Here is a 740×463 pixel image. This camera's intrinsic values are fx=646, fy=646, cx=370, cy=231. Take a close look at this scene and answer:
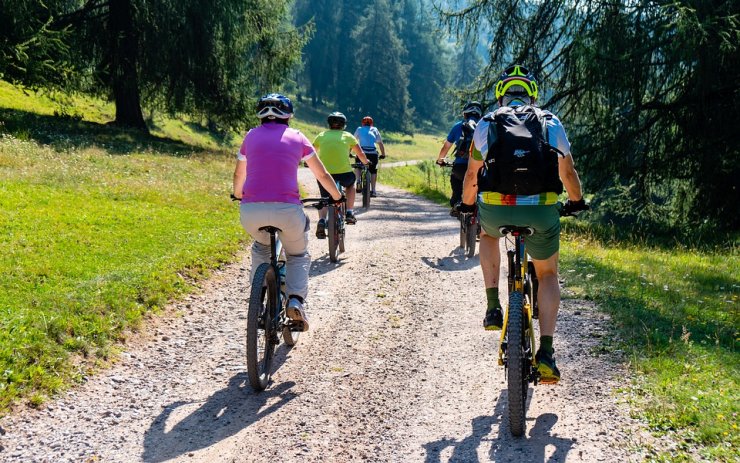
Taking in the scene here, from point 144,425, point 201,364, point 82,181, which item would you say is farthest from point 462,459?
point 82,181

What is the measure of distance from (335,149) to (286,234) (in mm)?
4982

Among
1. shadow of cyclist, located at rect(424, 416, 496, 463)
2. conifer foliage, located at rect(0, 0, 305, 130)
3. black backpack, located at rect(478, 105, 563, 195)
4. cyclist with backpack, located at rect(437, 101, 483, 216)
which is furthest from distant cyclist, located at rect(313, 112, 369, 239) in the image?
conifer foliage, located at rect(0, 0, 305, 130)

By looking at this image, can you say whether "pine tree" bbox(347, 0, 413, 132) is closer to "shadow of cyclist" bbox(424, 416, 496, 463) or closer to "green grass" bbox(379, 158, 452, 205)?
"green grass" bbox(379, 158, 452, 205)

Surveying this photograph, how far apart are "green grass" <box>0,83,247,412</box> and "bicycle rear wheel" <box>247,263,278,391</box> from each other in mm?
1543

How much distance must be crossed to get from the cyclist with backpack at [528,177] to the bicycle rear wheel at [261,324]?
182cm

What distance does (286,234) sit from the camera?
5.61m

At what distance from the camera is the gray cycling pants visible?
5398 millimetres

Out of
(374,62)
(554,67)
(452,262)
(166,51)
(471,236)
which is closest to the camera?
(452,262)

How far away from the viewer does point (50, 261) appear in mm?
8016

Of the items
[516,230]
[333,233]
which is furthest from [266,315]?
[333,233]

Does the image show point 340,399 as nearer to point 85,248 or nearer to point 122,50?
point 85,248

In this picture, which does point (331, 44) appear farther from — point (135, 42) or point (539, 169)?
point (539, 169)

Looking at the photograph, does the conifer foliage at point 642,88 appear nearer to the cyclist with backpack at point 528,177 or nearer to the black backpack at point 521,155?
the cyclist with backpack at point 528,177

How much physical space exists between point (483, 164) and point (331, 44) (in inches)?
3296
